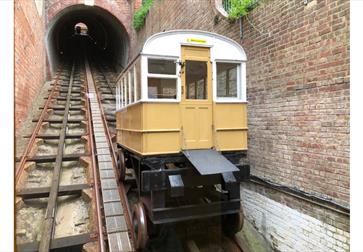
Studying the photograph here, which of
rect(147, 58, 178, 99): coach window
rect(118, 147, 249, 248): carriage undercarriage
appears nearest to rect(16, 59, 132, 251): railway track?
rect(118, 147, 249, 248): carriage undercarriage

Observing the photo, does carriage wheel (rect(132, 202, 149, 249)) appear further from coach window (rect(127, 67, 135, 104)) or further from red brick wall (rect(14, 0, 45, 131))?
red brick wall (rect(14, 0, 45, 131))

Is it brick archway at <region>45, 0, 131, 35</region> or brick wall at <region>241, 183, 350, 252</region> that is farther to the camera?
brick archway at <region>45, 0, 131, 35</region>

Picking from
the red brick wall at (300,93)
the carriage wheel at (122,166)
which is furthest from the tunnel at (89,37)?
the red brick wall at (300,93)

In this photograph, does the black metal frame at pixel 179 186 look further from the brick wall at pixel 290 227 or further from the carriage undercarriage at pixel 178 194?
the brick wall at pixel 290 227

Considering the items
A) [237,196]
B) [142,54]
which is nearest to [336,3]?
[142,54]

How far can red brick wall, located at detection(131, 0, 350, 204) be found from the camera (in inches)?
146

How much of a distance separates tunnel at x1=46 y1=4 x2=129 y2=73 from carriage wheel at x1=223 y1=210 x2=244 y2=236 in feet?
44.8

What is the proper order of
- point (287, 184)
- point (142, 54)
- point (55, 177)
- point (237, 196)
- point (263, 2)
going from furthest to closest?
point (55, 177), point (263, 2), point (287, 184), point (237, 196), point (142, 54)

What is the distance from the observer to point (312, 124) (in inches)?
163

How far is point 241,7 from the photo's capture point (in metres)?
5.62

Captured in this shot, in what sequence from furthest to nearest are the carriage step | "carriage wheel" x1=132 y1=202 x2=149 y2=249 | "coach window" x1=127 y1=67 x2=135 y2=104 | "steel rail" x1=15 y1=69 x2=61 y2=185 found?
"steel rail" x1=15 y1=69 x2=61 y2=185 → "coach window" x1=127 y1=67 x2=135 y2=104 → "carriage wheel" x1=132 y1=202 x2=149 y2=249 → the carriage step

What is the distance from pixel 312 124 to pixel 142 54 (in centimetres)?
271

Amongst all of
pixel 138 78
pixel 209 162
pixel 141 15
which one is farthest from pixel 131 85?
pixel 141 15

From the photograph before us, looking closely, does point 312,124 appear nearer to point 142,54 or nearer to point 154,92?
point 154,92
